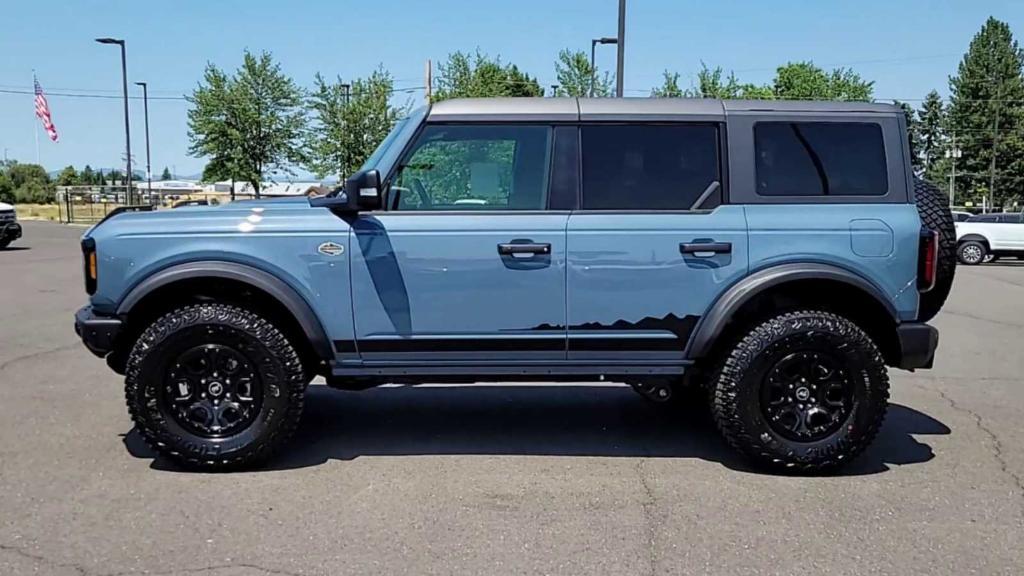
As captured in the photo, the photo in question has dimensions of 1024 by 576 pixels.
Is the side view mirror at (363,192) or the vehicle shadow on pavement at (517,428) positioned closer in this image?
the side view mirror at (363,192)

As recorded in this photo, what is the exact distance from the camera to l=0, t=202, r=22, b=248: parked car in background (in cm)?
2097

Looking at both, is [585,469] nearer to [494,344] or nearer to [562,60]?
[494,344]

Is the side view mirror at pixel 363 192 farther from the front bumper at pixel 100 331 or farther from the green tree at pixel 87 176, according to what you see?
the green tree at pixel 87 176

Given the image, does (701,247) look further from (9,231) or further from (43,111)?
(43,111)

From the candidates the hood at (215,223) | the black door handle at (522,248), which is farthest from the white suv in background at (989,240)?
the hood at (215,223)

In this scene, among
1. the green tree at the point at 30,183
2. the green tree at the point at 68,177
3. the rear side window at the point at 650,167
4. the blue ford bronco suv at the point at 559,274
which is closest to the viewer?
the blue ford bronco suv at the point at 559,274

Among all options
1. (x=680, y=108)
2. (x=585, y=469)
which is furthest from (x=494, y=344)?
(x=680, y=108)

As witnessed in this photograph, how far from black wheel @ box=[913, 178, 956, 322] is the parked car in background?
2183 centimetres

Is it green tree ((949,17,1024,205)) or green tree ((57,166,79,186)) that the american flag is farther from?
green tree ((949,17,1024,205))

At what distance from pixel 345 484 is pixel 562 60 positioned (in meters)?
21.6

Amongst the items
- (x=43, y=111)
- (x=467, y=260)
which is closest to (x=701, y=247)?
(x=467, y=260)

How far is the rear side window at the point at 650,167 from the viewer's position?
4699 millimetres

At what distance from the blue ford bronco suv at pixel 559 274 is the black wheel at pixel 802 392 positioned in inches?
0.5

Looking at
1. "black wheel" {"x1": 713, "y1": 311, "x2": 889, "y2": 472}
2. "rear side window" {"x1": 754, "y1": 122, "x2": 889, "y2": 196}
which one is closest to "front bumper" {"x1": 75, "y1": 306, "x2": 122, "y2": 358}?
"black wheel" {"x1": 713, "y1": 311, "x2": 889, "y2": 472}
